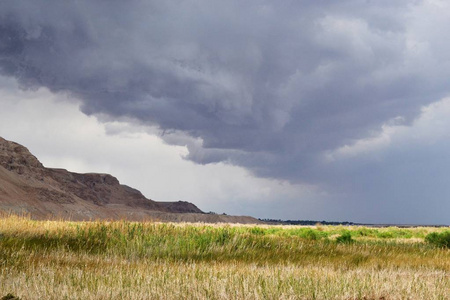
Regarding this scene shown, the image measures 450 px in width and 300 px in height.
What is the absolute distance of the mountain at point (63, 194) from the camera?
3782 inches

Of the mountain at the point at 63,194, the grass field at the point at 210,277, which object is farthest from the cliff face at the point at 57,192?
the grass field at the point at 210,277

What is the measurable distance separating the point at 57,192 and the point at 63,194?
1546mm

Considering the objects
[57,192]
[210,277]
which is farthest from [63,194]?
[210,277]

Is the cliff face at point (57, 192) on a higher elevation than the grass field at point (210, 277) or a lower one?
higher

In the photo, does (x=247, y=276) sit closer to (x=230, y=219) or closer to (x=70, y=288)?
(x=70, y=288)

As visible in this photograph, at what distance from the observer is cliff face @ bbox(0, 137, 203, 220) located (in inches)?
3784

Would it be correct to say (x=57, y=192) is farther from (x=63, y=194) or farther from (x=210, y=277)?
(x=210, y=277)

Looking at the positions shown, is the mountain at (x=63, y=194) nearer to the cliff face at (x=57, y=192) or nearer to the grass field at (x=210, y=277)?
the cliff face at (x=57, y=192)

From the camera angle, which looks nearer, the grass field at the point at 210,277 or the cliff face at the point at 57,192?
the grass field at the point at 210,277

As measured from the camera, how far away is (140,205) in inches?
6393

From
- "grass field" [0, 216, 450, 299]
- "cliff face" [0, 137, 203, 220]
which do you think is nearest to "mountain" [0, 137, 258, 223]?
"cliff face" [0, 137, 203, 220]

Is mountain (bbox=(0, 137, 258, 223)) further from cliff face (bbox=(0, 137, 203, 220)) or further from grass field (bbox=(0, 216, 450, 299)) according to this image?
grass field (bbox=(0, 216, 450, 299))

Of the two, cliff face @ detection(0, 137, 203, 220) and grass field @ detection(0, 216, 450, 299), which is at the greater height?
cliff face @ detection(0, 137, 203, 220)

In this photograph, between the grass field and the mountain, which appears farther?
the mountain
